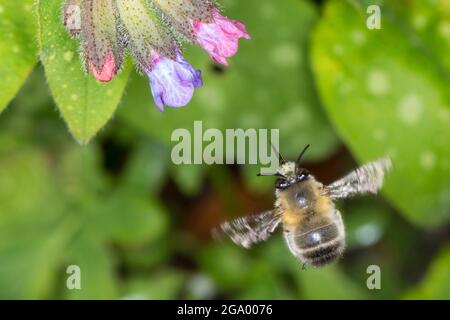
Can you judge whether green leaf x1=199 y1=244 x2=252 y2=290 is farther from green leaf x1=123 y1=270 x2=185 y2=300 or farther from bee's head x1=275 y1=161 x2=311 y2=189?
bee's head x1=275 y1=161 x2=311 y2=189

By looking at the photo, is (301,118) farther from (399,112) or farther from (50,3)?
(50,3)

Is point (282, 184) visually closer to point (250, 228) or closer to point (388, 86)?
point (250, 228)

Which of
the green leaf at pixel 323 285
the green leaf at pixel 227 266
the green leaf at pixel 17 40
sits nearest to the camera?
the green leaf at pixel 17 40

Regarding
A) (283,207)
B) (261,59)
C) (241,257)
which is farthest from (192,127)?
(283,207)

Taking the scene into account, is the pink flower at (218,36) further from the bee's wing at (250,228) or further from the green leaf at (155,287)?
the green leaf at (155,287)

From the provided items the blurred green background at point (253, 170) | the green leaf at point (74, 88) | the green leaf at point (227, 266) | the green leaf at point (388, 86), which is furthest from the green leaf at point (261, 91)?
the green leaf at point (74, 88)
